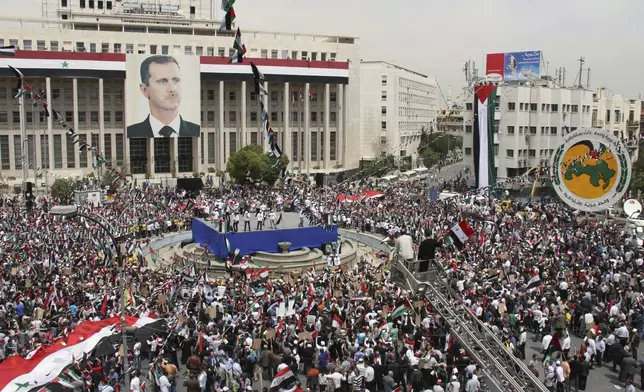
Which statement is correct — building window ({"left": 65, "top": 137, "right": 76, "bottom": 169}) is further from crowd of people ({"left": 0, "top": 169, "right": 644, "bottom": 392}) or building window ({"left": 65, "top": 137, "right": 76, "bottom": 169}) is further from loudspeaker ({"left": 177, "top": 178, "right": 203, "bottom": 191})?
crowd of people ({"left": 0, "top": 169, "right": 644, "bottom": 392})

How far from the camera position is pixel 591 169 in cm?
3581

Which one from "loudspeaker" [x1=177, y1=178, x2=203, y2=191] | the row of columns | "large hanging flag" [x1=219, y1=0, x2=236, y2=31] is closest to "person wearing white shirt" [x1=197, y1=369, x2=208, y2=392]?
"large hanging flag" [x1=219, y1=0, x2=236, y2=31]

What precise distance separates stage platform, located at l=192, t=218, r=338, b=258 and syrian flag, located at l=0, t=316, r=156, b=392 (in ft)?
48.5

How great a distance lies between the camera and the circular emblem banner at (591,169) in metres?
34.8

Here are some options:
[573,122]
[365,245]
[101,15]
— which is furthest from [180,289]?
[101,15]

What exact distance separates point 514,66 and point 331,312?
5723 centimetres

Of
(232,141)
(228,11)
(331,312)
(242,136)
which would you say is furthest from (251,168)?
(331,312)

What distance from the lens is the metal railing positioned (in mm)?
14117

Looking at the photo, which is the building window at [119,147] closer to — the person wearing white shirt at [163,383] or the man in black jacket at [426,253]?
the person wearing white shirt at [163,383]

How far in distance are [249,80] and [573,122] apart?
34.2 m

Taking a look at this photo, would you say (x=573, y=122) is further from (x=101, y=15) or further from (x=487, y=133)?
(x=101, y=15)

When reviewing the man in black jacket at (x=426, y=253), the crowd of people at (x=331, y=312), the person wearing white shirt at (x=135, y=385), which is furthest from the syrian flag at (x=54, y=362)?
the man in black jacket at (x=426, y=253)

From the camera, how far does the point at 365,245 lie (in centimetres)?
3978

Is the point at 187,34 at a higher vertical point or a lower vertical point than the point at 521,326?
higher
